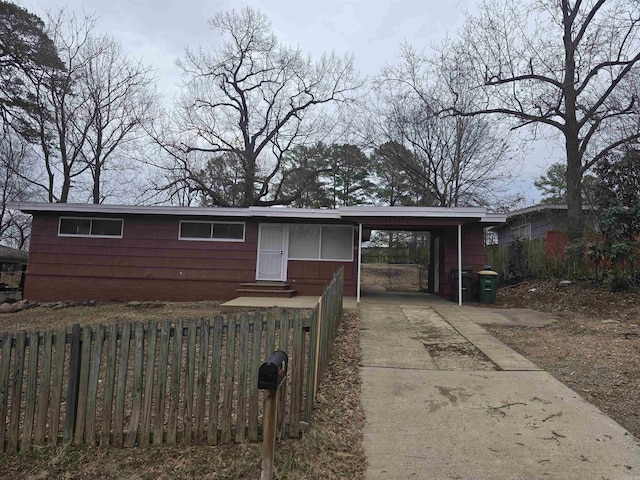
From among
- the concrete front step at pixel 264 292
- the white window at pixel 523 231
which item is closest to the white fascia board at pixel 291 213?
the concrete front step at pixel 264 292

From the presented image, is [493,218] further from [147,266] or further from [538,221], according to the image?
[147,266]

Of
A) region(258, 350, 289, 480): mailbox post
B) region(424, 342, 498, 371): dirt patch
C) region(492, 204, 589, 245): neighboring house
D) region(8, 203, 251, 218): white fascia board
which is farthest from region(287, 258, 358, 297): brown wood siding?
region(258, 350, 289, 480): mailbox post

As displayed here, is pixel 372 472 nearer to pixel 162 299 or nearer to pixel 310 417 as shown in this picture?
pixel 310 417

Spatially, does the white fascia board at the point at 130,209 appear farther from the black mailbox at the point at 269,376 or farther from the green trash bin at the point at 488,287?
the black mailbox at the point at 269,376

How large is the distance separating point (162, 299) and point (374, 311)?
23.5 feet

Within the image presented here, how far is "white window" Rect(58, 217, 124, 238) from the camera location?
41.0 ft

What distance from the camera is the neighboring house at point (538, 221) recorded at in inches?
638

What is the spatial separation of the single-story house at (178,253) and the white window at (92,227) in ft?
0.10

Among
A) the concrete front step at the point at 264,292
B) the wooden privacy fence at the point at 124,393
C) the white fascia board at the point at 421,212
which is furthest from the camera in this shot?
the concrete front step at the point at 264,292

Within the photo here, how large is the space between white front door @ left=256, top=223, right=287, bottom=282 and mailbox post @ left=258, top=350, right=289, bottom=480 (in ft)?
32.2

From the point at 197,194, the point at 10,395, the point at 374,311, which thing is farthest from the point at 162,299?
the point at 197,194

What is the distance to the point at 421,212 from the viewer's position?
10.2 m

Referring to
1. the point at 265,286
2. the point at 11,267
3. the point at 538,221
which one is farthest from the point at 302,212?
the point at 11,267

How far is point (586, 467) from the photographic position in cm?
265
